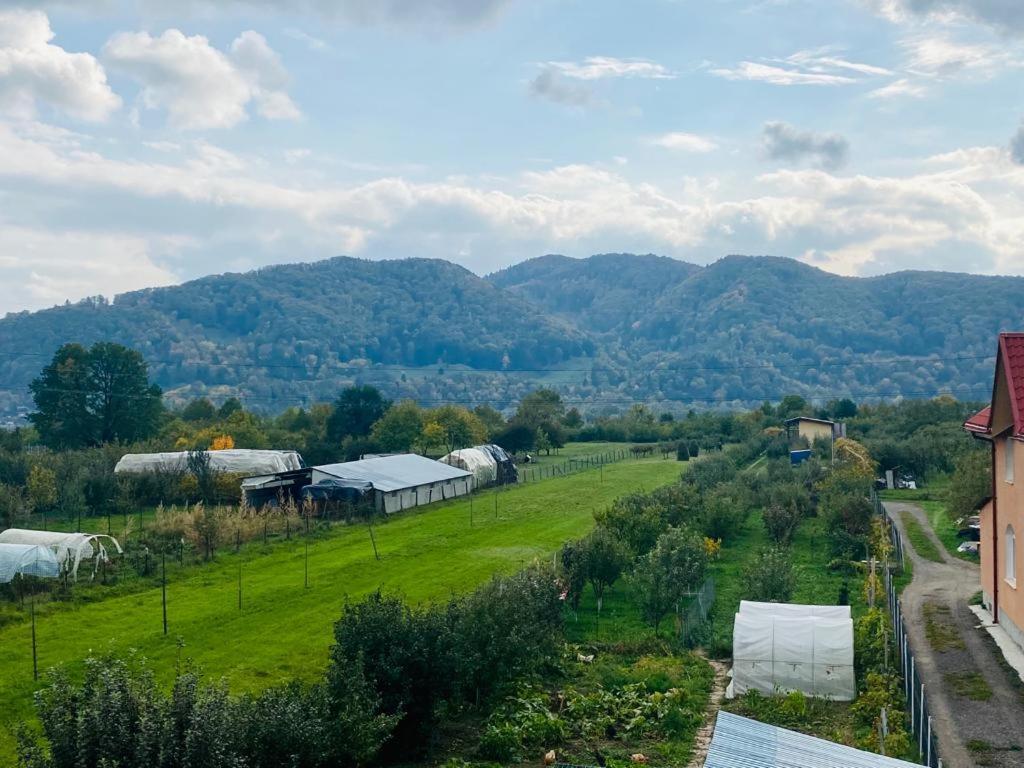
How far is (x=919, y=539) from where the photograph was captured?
3675 cm

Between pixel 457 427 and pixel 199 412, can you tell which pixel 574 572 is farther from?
pixel 199 412

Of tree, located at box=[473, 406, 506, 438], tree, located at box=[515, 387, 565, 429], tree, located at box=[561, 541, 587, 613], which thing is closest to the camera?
tree, located at box=[561, 541, 587, 613]

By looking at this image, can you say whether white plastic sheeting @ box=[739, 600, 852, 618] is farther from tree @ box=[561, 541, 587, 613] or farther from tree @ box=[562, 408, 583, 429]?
tree @ box=[562, 408, 583, 429]

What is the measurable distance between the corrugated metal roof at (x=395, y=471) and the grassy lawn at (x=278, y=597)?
1891 millimetres

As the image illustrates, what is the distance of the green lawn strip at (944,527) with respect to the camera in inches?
1336

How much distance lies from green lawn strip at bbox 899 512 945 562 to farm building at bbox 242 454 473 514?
21.9 metres

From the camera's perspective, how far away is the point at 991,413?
24.2m

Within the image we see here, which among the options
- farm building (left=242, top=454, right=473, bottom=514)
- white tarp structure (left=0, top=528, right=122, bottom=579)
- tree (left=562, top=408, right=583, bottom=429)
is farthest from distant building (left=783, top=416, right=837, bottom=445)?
white tarp structure (left=0, top=528, right=122, bottom=579)

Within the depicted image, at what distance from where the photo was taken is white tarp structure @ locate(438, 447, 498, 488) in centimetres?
5553

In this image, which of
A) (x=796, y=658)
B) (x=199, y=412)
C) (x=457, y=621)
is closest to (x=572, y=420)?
(x=199, y=412)

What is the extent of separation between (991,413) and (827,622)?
7935 mm

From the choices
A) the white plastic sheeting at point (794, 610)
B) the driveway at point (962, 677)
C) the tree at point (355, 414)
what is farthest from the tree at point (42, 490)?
the driveway at point (962, 677)

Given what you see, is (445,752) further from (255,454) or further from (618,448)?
(618,448)

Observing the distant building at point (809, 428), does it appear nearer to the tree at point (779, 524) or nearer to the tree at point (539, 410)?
the tree at point (539, 410)
